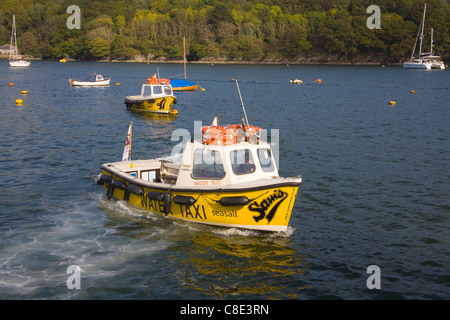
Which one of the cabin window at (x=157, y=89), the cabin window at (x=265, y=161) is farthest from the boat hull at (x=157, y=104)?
the cabin window at (x=265, y=161)

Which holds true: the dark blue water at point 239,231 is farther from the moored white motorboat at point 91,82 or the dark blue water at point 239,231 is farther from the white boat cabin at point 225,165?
the moored white motorboat at point 91,82

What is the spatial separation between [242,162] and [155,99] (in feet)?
104

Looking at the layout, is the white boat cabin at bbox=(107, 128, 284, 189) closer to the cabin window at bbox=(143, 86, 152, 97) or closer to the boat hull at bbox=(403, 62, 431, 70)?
the cabin window at bbox=(143, 86, 152, 97)

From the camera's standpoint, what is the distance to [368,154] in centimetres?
3095

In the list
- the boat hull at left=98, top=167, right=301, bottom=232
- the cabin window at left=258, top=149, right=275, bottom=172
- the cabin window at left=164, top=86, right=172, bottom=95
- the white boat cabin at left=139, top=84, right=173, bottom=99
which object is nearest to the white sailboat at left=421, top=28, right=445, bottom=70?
the cabin window at left=164, top=86, right=172, bottom=95

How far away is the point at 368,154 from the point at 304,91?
4809 centimetres

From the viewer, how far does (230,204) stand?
16031 mm

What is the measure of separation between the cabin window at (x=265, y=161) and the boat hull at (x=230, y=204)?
1550 millimetres

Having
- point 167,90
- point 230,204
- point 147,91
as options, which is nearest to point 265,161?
point 230,204

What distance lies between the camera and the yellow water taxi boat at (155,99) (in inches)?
1865

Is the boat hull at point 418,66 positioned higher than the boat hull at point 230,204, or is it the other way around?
the boat hull at point 418,66

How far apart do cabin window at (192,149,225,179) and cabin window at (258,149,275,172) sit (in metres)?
1.42

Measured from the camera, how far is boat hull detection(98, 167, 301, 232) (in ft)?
52.0

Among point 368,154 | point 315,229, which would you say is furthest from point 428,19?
point 315,229
